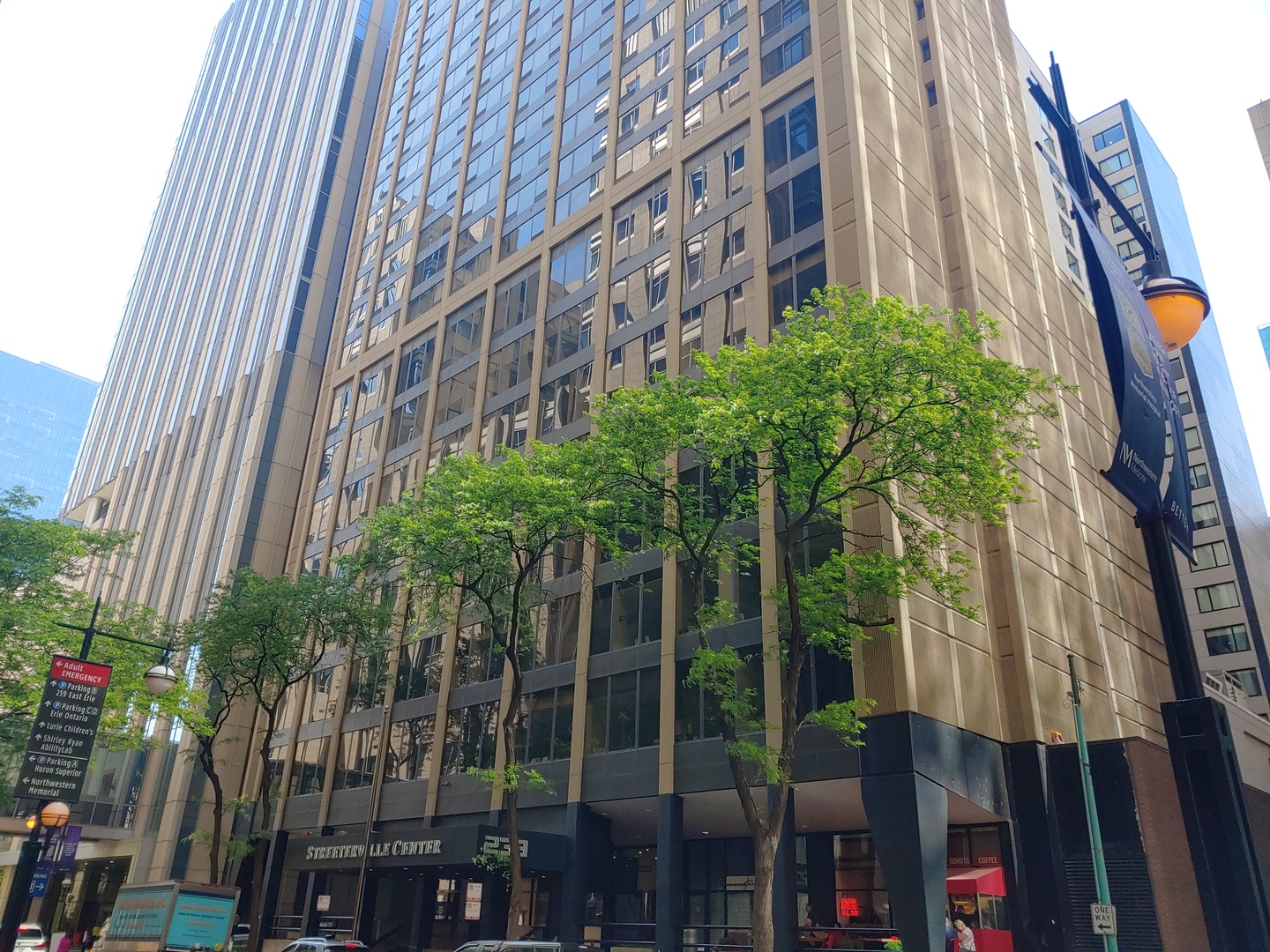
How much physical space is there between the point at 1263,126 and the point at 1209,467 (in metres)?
24.2

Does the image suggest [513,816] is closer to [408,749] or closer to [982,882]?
[982,882]

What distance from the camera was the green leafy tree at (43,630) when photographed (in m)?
31.7

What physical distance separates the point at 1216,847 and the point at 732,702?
12.7m

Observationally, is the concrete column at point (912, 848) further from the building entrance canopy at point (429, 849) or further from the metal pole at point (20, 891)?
the metal pole at point (20, 891)

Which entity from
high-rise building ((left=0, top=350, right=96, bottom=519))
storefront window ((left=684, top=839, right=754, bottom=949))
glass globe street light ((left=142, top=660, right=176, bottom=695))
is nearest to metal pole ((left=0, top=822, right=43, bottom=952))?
glass globe street light ((left=142, top=660, right=176, bottom=695))

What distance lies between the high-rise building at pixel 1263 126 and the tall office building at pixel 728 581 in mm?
19521

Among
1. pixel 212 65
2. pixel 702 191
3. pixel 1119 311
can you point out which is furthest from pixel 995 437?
pixel 212 65

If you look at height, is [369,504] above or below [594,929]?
above

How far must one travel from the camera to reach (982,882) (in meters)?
28.1

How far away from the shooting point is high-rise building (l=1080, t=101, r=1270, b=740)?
218ft

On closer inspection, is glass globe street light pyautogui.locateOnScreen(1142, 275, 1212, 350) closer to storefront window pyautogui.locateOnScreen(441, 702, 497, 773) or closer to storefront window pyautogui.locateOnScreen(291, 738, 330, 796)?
storefront window pyautogui.locateOnScreen(441, 702, 497, 773)

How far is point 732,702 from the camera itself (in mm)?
22094

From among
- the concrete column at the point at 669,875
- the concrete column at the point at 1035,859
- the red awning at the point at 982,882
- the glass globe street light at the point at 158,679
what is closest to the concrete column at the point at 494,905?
the concrete column at the point at 669,875

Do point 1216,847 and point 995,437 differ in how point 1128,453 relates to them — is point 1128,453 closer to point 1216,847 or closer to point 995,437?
point 1216,847
